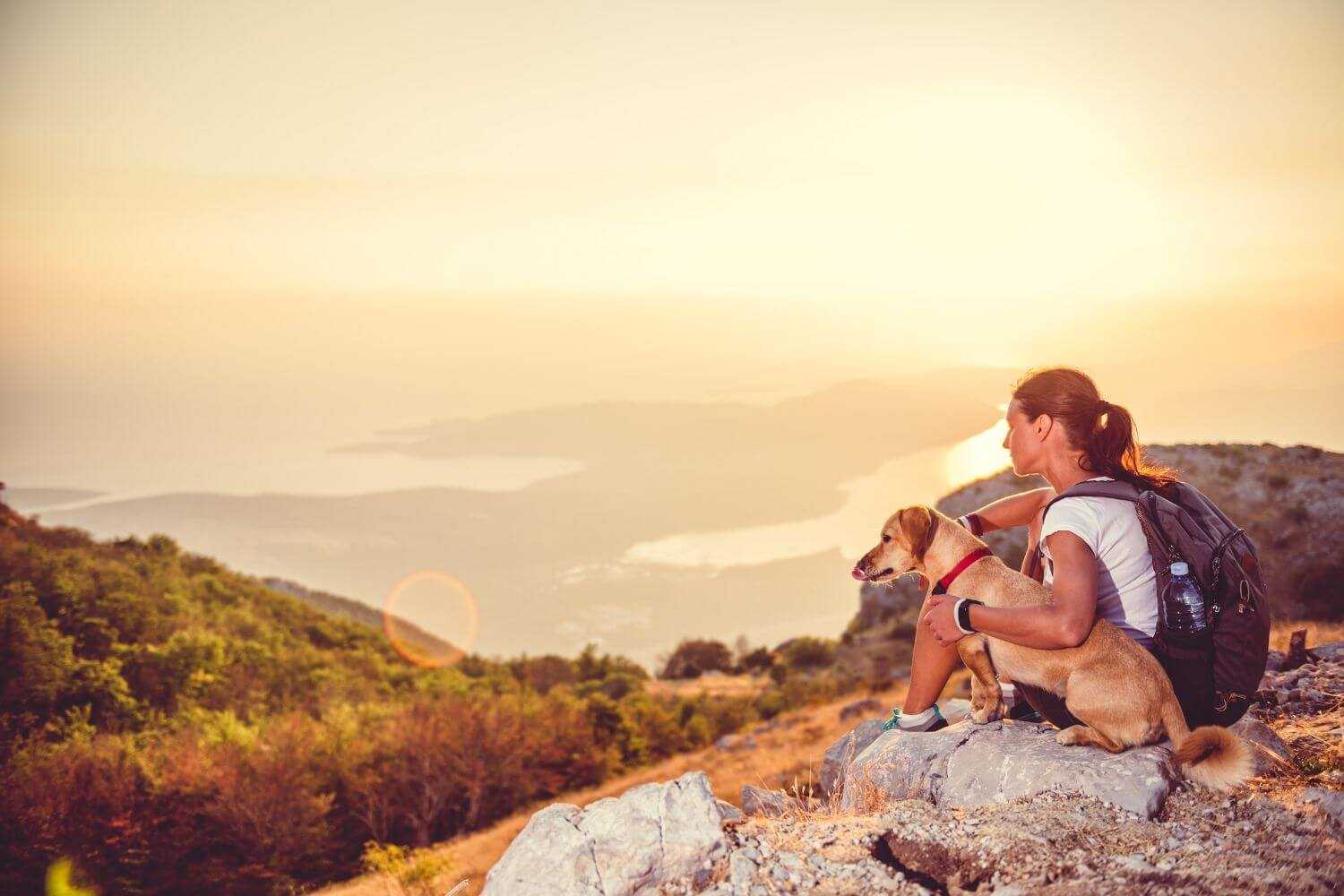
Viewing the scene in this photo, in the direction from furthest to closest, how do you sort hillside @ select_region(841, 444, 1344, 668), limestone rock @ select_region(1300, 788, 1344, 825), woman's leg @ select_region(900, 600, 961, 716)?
hillside @ select_region(841, 444, 1344, 668) → woman's leg @ select_region(900, 600, 961, 716) → limestone rock @ select_region(1300, 788, 1344, 825)

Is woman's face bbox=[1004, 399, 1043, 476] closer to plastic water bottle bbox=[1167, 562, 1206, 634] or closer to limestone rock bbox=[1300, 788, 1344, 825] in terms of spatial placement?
plastic water bottle bbox=[1167, 562, 1206, 634]

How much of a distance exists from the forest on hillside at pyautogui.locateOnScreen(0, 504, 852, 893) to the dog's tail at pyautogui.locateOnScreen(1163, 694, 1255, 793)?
18.2 m

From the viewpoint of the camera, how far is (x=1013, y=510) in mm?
5891

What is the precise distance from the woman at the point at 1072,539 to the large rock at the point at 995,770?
0.27 m

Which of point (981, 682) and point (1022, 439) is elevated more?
point (1022, 439)

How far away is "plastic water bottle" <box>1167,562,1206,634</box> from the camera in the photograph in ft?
14.6

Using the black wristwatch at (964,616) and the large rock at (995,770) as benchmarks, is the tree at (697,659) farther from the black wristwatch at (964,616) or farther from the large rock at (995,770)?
the black wristwatch at (964,616)

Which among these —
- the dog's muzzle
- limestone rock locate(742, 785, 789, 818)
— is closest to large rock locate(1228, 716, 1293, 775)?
the dog's muzzle

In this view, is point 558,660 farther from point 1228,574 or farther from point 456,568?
point 1228,574

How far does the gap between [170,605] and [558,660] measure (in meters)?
16.7

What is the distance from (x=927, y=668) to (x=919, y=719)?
397 millimetres

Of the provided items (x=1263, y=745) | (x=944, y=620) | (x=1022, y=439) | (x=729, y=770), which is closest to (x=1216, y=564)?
(x=1022, y=439)

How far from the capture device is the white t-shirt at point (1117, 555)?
4.46 metres

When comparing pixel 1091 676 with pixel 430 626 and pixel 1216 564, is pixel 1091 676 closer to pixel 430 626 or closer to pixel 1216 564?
pixel 1216 564
